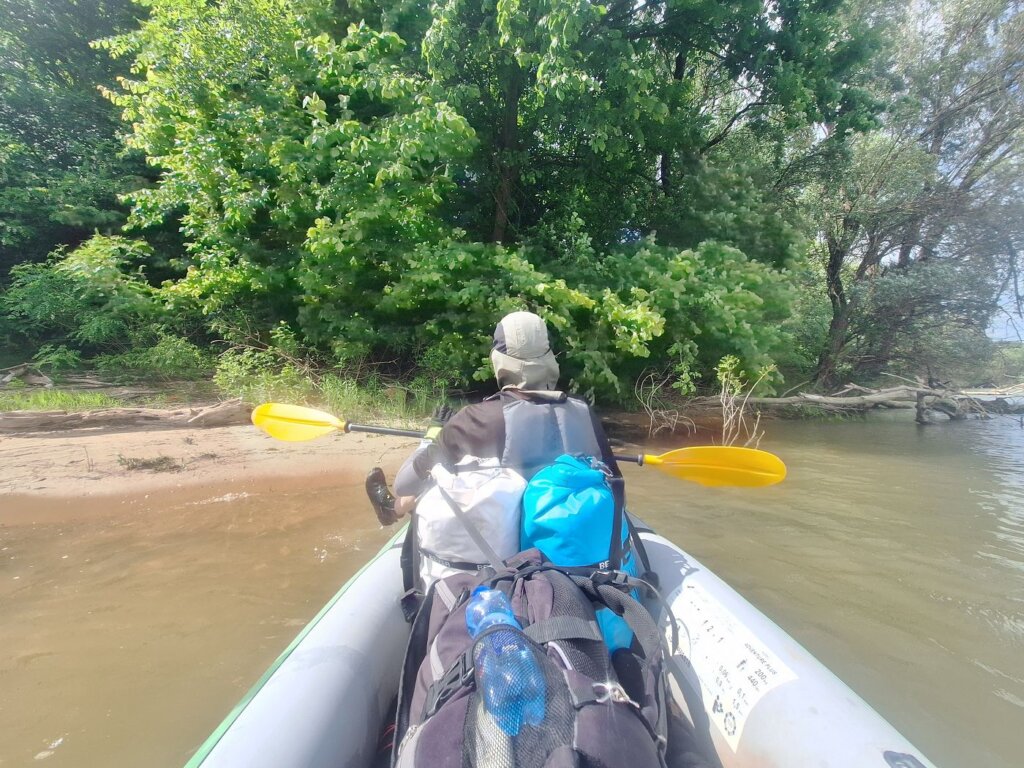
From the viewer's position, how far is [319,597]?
10.5 feet

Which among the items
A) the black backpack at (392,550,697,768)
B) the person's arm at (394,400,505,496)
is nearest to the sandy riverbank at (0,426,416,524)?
the person's arm at (394,400,505,496)

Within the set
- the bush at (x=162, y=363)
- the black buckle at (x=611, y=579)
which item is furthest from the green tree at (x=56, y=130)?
the black buckle at (x=611, y=579)

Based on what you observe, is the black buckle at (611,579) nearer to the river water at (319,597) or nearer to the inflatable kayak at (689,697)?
the inflatable kayak at (689,697)

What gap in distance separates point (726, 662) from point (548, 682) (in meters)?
1.11

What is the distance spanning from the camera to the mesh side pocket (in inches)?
37.4

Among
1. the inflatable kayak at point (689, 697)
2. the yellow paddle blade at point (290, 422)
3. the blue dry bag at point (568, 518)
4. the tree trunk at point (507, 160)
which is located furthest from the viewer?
the tree trunk at point (507, 160)

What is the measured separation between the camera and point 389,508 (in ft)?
8.79

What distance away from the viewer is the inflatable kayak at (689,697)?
1.38 metres

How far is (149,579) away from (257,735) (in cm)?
249

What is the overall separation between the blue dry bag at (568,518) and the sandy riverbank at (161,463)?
4076 millimetres

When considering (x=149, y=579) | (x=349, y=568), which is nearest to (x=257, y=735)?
(x=349, y=568)

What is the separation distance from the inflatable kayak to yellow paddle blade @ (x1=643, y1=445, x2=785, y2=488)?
35.6 inches

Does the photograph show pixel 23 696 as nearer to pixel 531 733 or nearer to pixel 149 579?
pixel 149 579

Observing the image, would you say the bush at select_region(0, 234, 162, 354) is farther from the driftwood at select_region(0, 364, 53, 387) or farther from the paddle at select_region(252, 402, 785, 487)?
the paddle at select_region(252, 402, 785, 487)
